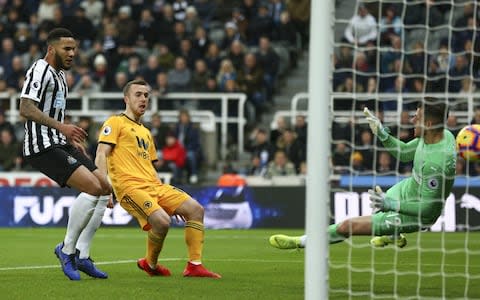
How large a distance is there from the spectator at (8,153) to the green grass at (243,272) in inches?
229

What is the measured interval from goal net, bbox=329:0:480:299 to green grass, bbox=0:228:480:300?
0.11ft

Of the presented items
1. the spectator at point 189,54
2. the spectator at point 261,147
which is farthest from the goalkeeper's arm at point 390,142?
the spectator at point 189,54

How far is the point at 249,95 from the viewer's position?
2217cm

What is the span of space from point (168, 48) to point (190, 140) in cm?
326

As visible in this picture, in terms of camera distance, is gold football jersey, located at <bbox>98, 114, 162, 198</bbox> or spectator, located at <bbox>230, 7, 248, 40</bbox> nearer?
gold football jersey, located at <bbox>98, 114, 162, 198</bbox>

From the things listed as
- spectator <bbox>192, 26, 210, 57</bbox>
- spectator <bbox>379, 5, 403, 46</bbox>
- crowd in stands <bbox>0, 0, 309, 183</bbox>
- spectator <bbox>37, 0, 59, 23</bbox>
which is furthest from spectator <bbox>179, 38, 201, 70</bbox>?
spectator <bbox>379, 5, 403, 46</bbox>

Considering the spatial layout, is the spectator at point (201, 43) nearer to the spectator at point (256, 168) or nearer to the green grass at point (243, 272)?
the spectator at point (256, 168)

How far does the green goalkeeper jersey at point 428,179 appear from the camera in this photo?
30.0 ft

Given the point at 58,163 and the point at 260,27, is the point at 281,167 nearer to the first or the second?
the point at 260,27

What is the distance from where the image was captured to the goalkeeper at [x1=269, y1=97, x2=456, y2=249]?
29.9 feet

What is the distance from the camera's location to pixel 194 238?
9898 millimetres

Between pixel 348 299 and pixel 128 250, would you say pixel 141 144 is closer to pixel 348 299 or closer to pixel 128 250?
pixel 348 299

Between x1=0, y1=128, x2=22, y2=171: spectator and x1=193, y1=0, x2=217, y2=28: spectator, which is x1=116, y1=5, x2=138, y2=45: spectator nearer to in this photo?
x1=193, y1=0, x2=217, y2=28: spectator

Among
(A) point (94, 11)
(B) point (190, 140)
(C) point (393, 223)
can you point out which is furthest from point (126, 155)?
(A) point (94, 11)
